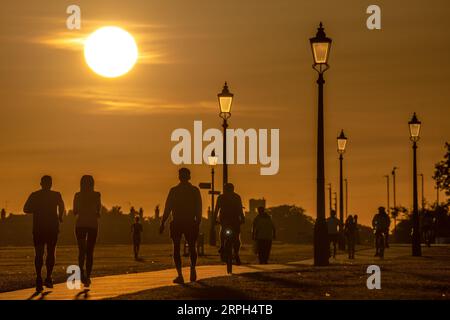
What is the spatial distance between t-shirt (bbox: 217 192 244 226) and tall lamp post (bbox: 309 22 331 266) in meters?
3.21

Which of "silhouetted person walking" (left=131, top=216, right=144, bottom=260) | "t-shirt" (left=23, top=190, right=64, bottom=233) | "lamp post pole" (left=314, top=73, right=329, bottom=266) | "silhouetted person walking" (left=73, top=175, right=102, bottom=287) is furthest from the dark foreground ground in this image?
"silhouetted person walking" (left=131, top=216, right=144, bottom=260)

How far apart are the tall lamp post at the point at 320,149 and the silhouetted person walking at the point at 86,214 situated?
8.45m

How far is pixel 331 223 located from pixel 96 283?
67.0ft

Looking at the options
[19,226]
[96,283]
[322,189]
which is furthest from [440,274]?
[19,226]

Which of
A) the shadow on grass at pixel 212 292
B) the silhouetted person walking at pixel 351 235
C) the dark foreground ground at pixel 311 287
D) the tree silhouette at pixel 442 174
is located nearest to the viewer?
the shadow on grass at pixel 212 292

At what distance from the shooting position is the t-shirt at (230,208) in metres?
25.1

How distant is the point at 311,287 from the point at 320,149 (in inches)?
355

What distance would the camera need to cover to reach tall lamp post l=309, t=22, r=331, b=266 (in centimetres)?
2797

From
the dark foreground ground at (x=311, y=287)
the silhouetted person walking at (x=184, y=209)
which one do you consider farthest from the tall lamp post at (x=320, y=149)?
the silhouetted person walking at (x=184, y=209)

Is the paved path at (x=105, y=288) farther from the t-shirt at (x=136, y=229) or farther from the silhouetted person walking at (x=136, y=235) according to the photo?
the t-shirt at (x=136, y=229)

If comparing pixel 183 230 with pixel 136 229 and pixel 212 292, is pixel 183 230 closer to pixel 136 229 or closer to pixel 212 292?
pixel 212 292

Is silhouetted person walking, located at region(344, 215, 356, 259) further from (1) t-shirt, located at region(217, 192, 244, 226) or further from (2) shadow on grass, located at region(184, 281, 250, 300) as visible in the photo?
(2) shadow on grass, located at region(184, 281, 250, 300)
